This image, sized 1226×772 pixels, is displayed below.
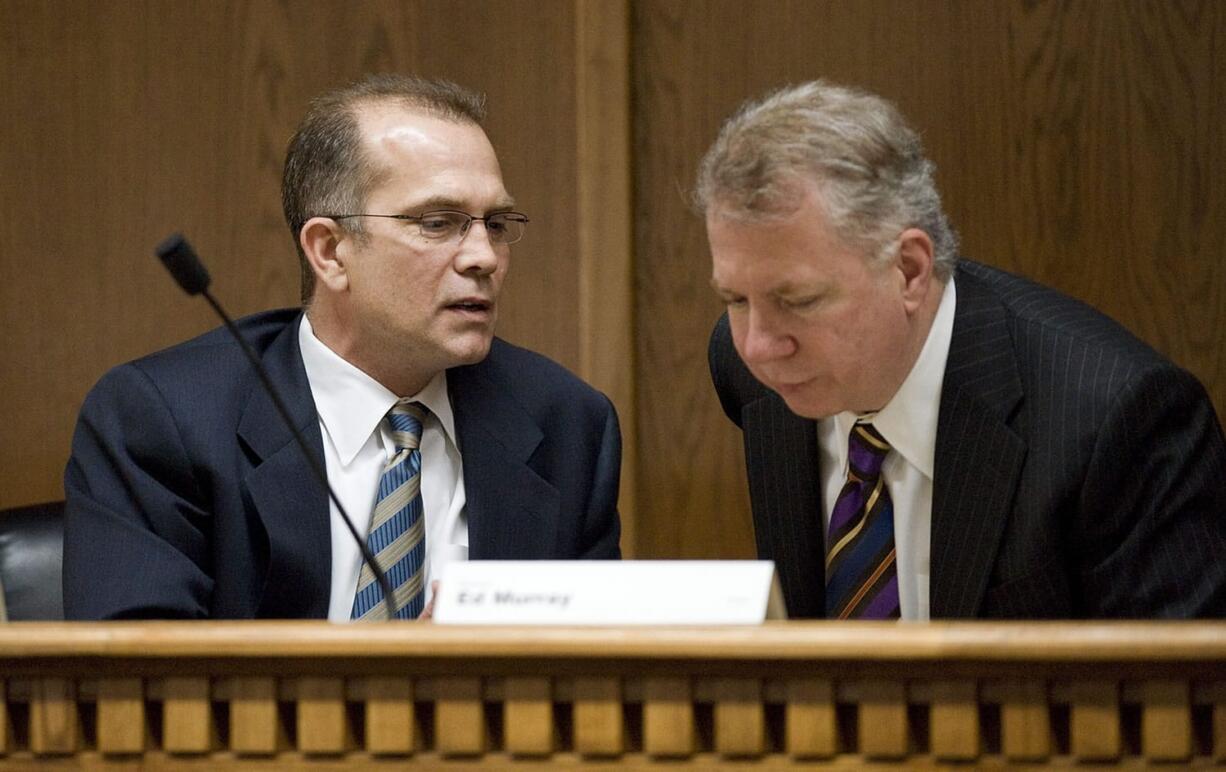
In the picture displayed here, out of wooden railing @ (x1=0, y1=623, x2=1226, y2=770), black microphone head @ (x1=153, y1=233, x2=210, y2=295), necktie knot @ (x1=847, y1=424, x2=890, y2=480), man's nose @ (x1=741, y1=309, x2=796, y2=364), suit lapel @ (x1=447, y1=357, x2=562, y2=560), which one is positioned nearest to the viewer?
wooden railing @ (x1=0, y1=623, x2=1226, y2=770)

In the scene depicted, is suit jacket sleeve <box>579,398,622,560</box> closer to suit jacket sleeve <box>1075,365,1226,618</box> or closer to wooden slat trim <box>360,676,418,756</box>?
suit jacket sleeve <box>1075,365,1226,618</box>

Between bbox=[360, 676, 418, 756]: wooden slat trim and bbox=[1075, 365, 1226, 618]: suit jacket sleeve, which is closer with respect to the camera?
bbox=[360, 676, 418, 756]: wooden slat trim

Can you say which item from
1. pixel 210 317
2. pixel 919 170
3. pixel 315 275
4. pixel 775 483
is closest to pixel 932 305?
pixel 919 170

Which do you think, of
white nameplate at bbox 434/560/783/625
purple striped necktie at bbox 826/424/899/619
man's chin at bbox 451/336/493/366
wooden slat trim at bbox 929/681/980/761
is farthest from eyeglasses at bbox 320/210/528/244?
wooden slat trim at bbox 929/681/980/761

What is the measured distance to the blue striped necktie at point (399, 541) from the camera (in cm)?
182

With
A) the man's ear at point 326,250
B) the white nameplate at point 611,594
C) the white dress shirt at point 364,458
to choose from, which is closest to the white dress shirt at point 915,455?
the white nameplate at point 611,594

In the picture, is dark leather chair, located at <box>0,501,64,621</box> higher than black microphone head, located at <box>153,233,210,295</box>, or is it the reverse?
black microphone head, located at <box>153,233,210,295</box>

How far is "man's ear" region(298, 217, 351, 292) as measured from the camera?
81.4 inches

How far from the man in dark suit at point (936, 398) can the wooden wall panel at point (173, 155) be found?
43.8 inches

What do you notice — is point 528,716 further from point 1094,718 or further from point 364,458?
point 364,458

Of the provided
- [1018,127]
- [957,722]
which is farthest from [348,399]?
[1018,127]

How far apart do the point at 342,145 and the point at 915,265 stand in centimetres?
89

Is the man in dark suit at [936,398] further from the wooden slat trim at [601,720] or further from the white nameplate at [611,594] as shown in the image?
the wooden slat trim at [601,720]

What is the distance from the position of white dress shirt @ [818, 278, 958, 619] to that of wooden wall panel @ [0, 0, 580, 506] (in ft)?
3.60
